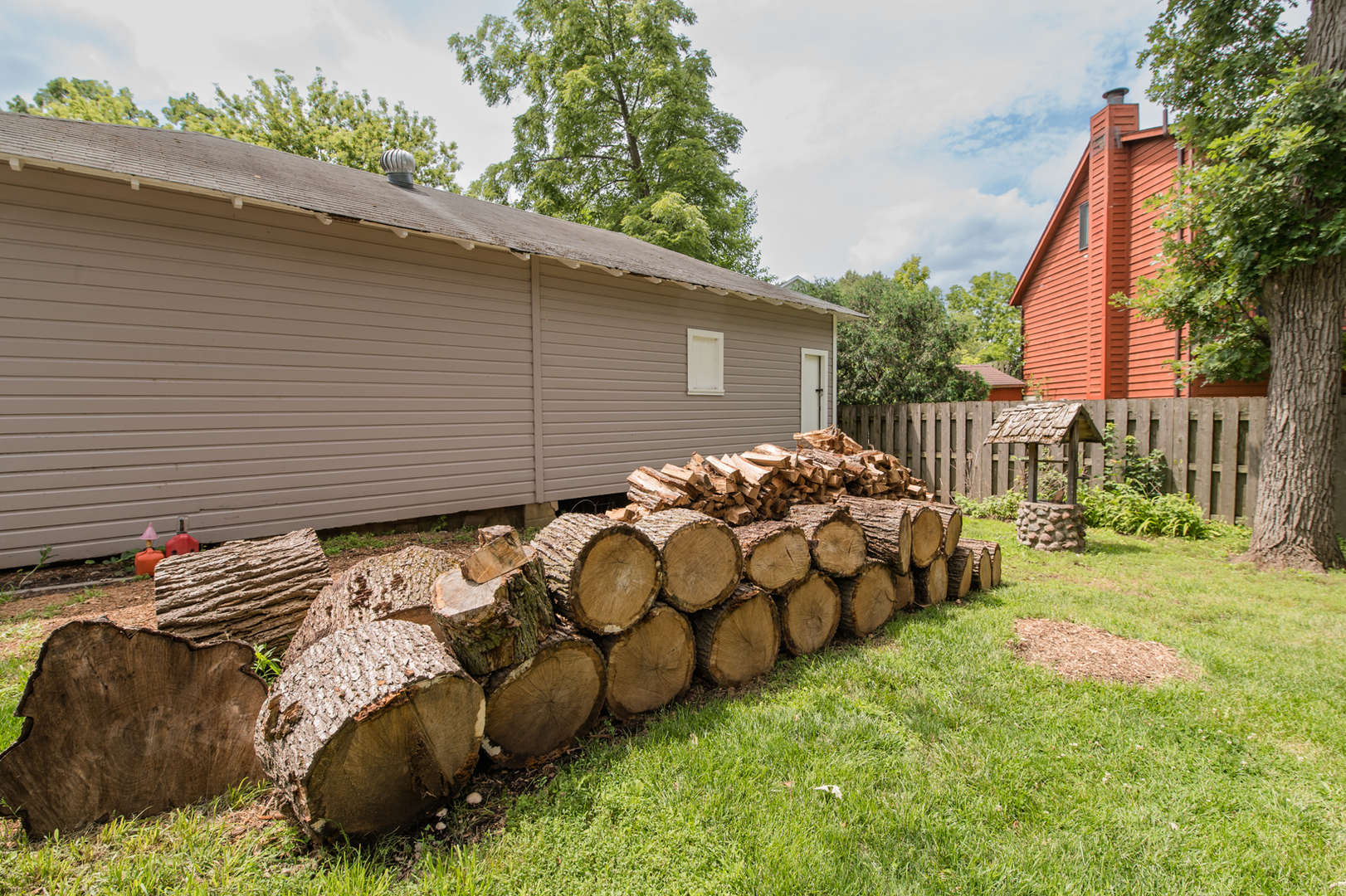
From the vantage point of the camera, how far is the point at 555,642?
2.18 m

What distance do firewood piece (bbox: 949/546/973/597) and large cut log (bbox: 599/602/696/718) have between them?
2.63 m

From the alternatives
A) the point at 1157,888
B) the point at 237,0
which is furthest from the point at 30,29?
the point at 1157,888

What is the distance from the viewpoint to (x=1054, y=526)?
19.3ft

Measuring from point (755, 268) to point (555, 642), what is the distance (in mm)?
24776

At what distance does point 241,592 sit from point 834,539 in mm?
3204

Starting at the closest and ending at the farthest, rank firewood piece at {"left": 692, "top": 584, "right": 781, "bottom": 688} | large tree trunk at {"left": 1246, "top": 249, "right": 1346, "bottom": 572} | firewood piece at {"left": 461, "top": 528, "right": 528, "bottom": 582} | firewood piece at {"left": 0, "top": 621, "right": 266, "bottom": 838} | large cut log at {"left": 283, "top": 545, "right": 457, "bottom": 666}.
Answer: firewood piece at {"left": 0, "top": 621, "right": 266, "bottom": 838} → firewood piece at {"left": 461, "top": 528, "right": 528, "bottom": 582} → large cut log at {"left": 283, "top": 545, "right": 457, "bottom": 666} → firewood piece at {"left": 692, "top": 584, "right": 781, "bottom": 688} → large tree trunk at {"left": 1246, "top": 249, "right": 1346, "bottom": 572}

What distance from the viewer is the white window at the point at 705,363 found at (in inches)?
362

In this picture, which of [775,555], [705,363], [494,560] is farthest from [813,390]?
[494,560]

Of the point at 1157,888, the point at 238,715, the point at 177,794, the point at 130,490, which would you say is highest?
the point at 130,490

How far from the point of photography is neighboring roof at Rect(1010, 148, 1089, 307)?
12.7m

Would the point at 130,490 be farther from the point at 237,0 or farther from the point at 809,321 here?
the point at 809,321

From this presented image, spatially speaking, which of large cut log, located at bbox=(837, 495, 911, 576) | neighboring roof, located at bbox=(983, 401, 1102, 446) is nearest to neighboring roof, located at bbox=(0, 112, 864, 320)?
neighboring roof, located at bbox=(983, 401, 1102, 446)

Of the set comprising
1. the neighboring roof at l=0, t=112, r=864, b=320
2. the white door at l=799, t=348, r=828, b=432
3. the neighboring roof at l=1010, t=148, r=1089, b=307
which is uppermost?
the neighboring roof at l=1010, t=148, r=1089, b=307

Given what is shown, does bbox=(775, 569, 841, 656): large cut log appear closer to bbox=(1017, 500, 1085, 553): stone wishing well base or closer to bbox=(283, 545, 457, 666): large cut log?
bbox=(283, 545, 457, 666): large cut log
